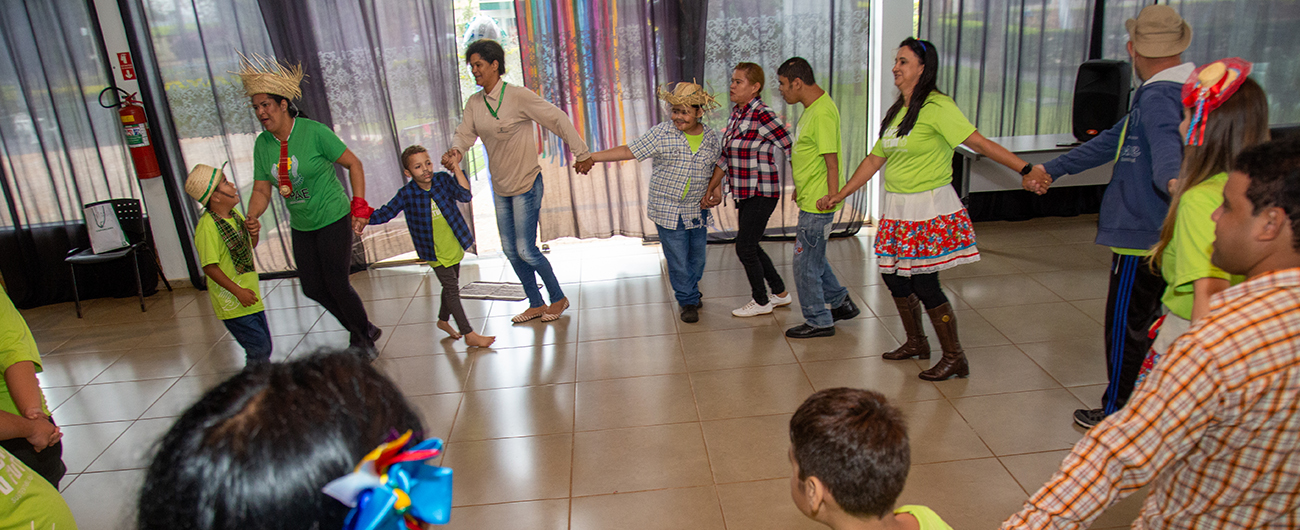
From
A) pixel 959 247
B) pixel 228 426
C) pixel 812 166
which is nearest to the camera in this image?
pixel 228 426

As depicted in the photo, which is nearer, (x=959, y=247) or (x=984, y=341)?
(x=959, y=247)

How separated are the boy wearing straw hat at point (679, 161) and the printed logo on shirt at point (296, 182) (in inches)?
50.3

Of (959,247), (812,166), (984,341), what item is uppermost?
(812,166)

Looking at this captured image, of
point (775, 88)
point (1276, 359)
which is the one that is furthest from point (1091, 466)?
point (775, 88)

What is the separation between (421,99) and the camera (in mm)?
5082

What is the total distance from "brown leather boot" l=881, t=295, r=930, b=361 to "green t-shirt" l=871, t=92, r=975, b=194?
0.52 metres

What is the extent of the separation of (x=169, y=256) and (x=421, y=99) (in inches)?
80.3

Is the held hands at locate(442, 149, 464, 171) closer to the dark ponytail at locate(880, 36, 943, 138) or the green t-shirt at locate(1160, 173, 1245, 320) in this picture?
the dark ponytail at locate(880, 36, 943, 138)

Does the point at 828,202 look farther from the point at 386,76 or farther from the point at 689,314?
the point at 386,76

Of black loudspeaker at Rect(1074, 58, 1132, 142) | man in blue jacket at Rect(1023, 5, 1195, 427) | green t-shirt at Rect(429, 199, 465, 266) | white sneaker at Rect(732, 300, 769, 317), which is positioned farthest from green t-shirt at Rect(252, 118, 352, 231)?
black loudspeaker at Rect(1074, 58, 1132, 142)

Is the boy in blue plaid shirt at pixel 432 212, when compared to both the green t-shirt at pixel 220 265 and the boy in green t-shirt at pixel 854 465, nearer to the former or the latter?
the green t-shirt at pixel 220 265

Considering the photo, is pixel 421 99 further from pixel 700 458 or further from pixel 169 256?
pixel 700 458

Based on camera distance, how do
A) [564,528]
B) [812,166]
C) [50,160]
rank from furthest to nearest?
[50,160], [812,166], [564,528]

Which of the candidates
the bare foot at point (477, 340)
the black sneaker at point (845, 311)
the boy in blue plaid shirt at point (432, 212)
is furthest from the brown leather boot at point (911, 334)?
the boy in blue plaid shirt at point (432, 212)
